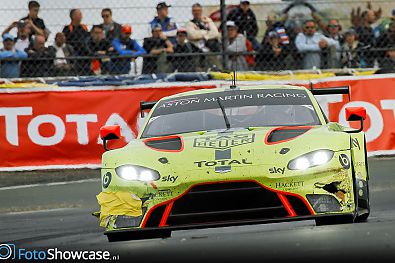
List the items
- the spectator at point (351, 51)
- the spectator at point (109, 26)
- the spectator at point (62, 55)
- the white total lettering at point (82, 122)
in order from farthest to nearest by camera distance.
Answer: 1. the spectator at point (351, 51)
2. the spectator at point (62, 55)
3. the spectator at point (109, 26)
4. the white total lettering at point (82, 122)

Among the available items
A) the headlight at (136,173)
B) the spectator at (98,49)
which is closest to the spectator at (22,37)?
the spectator at (98,49)

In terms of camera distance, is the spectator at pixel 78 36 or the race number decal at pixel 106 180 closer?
the race number decal at pixel 106 180

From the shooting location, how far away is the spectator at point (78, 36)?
1552 centimetres

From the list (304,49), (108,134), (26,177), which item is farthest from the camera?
(304,49)

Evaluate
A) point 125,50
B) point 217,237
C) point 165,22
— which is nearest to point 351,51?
point 165,22

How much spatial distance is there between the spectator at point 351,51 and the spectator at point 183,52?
7.50ft

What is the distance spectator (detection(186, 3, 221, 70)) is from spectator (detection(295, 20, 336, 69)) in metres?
1.31

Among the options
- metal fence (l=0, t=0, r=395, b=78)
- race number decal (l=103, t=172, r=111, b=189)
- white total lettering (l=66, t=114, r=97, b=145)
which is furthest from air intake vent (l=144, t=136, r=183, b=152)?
metal fence (l=0, t=0, r=395, b=78)

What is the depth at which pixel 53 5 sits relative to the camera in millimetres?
15227

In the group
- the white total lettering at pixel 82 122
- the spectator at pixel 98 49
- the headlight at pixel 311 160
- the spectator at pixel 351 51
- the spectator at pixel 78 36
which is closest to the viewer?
the headlight at pixel 311 160

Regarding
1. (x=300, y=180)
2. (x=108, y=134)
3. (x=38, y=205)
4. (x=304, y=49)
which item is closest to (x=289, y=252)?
(x=300, y=180)

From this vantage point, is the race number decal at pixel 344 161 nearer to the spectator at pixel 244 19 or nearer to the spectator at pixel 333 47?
the spectator at pixel 244 19

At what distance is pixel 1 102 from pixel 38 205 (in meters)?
3.50

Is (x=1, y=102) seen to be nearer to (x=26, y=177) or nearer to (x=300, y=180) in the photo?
(x=26, y=177)
